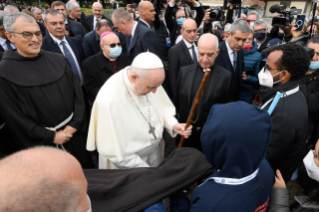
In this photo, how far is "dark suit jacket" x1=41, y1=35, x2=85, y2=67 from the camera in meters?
3.73

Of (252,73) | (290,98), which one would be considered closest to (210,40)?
(290,98)

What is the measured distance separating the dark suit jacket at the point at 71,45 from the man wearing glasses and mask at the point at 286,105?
3583 millimetres

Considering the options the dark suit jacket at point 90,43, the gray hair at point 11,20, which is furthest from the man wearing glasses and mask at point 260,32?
the gray hair at point 11,20

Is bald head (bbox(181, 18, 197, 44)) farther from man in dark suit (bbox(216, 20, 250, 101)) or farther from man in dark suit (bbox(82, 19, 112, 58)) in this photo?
man in dark suit (bbox(82, 19, 112, 58))

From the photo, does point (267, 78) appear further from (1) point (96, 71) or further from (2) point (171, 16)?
(2) point (171, 16)

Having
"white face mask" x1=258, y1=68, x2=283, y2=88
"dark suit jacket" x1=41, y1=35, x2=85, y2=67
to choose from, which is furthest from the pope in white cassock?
"dark suit jacket" x1=41, y1=35, x2=85, y2=67

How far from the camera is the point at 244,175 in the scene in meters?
1.13

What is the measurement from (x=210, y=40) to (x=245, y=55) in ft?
5.23

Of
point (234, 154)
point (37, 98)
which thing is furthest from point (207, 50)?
point (37, 98)

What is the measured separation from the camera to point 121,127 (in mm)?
2180

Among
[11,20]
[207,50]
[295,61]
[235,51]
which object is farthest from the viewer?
[235,51]

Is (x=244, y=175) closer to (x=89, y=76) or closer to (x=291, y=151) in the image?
(x=291, y=151)

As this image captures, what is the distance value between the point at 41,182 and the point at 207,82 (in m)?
2.58

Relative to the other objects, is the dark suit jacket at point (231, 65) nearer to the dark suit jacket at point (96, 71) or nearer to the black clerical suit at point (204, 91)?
the black clerical suit at point (204, 91)
